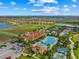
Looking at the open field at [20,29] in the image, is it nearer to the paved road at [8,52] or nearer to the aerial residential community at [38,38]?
the aerial residential community at [38,38]

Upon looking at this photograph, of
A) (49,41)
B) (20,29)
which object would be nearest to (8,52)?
(20,29)

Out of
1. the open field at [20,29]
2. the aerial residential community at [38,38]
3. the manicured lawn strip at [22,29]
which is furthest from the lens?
the manicured lawn strip at [22,29]

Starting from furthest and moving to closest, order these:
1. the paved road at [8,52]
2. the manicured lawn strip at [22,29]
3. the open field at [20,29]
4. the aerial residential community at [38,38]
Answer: the manicured lawn strip at [22,29]
the open field at [20,29]
the aerial residential community at [38,38]
the paved road at [8,52]

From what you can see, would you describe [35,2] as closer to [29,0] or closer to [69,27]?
[29,0]

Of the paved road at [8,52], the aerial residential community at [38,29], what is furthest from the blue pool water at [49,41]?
the paved road at [8,52]

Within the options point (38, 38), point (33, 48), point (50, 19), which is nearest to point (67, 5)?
point (50, 19)

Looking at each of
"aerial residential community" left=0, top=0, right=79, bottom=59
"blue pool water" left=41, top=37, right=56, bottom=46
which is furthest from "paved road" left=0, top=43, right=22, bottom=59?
"blue pool water" left=41, top=37, right=56, bottom=46

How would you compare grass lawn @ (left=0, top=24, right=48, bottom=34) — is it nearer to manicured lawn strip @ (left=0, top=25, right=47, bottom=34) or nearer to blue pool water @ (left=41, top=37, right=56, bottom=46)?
manicured lawn strip @ (left=0, top=25, right=47, bottom=34)

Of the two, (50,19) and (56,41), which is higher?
(50,19)
